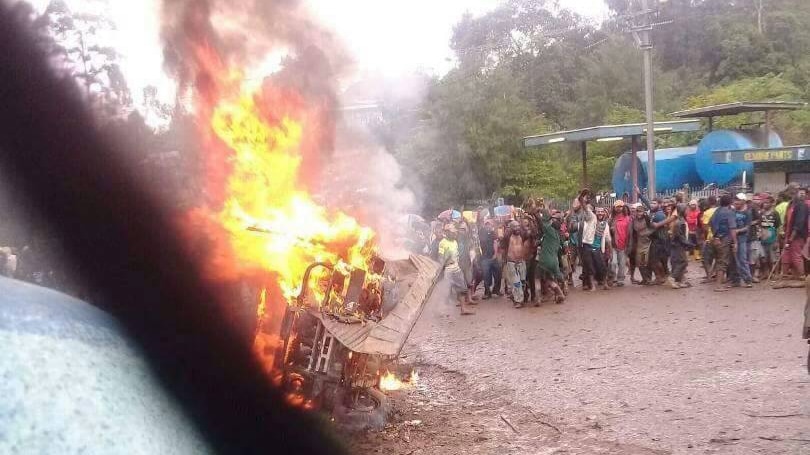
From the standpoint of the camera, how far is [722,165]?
22.0 metres

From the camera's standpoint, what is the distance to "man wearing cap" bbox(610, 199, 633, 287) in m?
12.8

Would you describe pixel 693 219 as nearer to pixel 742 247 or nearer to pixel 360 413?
pixel 742 247

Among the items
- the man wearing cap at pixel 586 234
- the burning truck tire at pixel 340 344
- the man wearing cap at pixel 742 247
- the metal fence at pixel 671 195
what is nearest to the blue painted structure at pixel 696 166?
the metal fence at pixel 671 195

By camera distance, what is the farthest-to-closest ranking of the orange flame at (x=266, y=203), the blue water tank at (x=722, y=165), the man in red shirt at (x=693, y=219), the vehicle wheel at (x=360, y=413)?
1. the blue water tank at (x=722, y=165)
2. the man in red shirt at (x=693, y=219)
3. the orange flame at (x=266, y=203)
4. the vehicle wheel at (x=360, y=413)

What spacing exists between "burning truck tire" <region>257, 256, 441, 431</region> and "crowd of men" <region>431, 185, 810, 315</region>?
212 inches

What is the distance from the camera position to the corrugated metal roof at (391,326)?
539 centimetres

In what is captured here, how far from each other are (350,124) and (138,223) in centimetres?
622

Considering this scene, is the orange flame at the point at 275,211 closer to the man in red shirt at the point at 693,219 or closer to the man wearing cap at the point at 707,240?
the man wearing cap at the point at 707,240

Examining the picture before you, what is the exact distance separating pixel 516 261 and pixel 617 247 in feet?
7.64

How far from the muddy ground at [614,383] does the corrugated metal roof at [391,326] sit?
84 centimetres

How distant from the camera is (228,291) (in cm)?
588

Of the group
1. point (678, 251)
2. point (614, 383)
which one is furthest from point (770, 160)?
point (614, 383)

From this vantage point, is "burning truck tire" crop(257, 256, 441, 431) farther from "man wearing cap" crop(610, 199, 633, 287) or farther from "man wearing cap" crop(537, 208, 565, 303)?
"man wearing cap" crop(610, 199, 633, 287)

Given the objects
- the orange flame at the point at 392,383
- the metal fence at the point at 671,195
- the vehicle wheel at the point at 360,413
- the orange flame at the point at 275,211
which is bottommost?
the vehicle wheel at the point at 360,413
